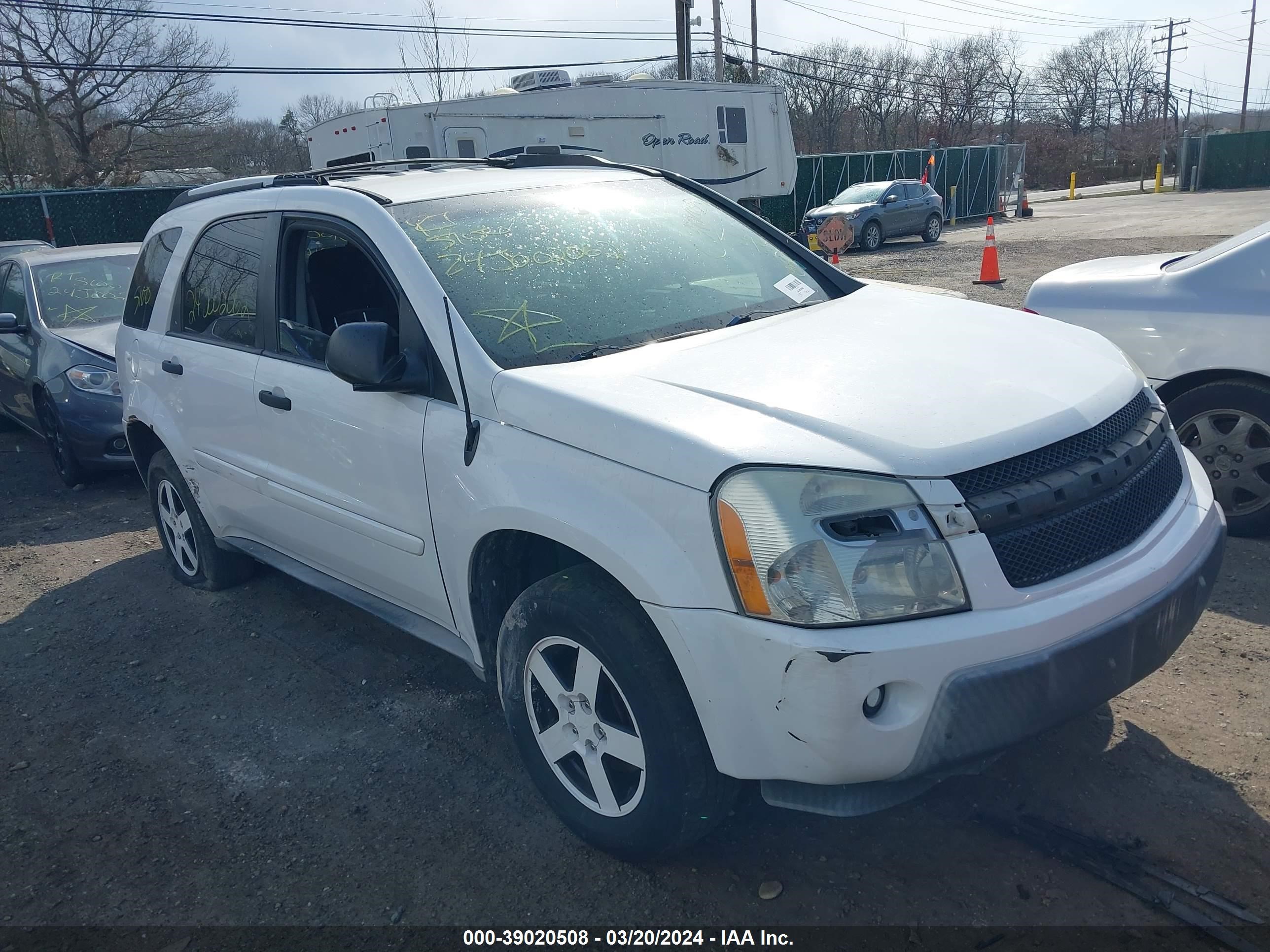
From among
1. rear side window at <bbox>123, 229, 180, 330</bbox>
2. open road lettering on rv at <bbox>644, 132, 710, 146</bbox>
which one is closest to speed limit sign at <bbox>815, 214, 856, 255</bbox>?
open road lettering on rv at <bbox>644, 132, 710, 146</bbox>

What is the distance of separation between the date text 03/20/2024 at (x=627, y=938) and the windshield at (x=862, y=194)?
22.2 metres

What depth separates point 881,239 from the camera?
22797mm

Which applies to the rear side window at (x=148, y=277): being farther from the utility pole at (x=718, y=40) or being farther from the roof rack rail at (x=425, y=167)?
the utility pole at (x=718, y=40)

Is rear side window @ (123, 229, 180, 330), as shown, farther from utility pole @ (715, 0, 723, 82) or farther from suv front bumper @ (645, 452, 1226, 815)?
utility pole @ (715, 0, 723, 82)

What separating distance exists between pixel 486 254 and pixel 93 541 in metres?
4.17

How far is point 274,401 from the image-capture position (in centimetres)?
365

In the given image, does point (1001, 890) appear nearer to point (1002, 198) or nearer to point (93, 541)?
point (93, 541)

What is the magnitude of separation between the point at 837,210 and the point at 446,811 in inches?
835

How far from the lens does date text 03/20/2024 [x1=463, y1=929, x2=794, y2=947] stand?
2.44 metres

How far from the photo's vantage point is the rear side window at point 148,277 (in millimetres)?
4711

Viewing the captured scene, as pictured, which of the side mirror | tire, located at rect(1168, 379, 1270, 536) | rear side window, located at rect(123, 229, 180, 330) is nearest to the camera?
the side mirror

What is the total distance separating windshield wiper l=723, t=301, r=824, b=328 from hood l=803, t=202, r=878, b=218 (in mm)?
19532

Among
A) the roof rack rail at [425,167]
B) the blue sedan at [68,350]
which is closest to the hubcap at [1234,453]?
the roof rack rail at [425,167]

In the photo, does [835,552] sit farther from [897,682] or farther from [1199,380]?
[1199,380]
